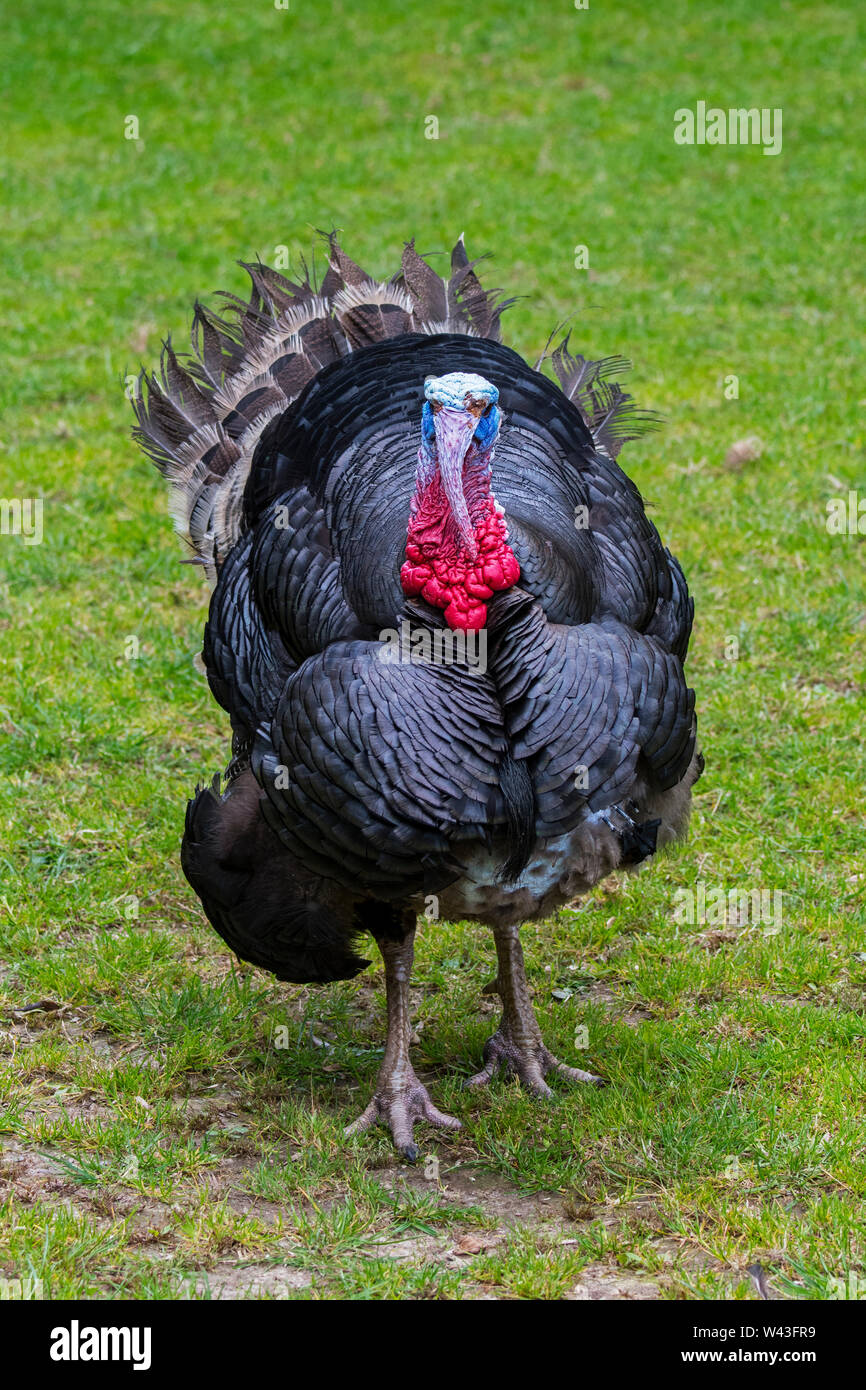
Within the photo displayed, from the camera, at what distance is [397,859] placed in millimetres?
3830

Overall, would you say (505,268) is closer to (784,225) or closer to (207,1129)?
(784,225)

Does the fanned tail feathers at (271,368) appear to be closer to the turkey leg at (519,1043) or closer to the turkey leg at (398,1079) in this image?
the turkey leg at (398,1079)

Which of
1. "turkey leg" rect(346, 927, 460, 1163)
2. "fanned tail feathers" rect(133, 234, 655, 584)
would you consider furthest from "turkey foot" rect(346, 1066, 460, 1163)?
"fanned tail feathers" rect(133, 234, 655, 584)

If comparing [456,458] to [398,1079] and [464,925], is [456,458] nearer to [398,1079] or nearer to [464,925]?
[398,1079]

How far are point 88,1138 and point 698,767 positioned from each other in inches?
81.3

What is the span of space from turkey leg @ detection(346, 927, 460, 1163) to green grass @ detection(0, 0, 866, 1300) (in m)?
0.10

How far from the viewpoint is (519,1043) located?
4738 mm

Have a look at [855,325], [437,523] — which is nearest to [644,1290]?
[437,523]

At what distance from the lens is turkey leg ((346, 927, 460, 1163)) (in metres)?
4.48

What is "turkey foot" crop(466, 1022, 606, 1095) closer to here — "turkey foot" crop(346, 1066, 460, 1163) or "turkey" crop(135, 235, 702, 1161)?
"turkey" crop(135, 235, 702, 1161)

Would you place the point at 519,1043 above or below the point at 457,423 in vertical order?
below

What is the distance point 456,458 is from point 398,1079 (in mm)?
1846

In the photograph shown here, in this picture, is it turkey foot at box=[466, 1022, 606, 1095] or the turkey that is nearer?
the turkey

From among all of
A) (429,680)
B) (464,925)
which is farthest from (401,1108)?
(429,680)
